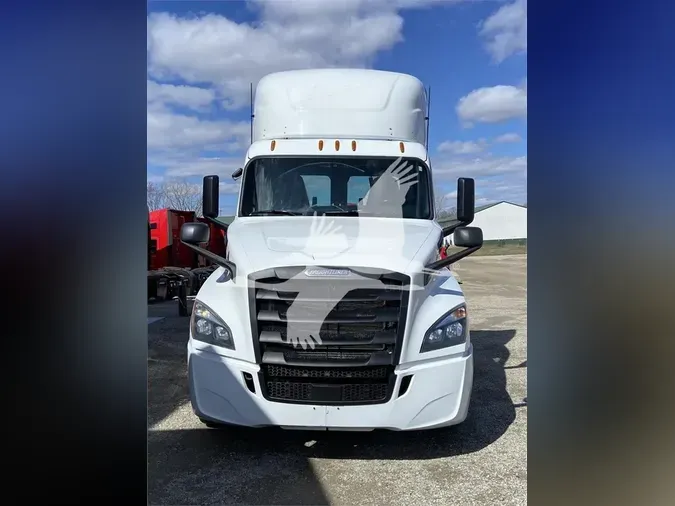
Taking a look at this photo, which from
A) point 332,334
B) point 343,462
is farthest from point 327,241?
point 343,462

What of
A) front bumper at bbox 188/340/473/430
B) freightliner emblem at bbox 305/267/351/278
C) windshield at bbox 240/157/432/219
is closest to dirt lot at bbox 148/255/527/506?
front bumper at bbox 188/340/473/430

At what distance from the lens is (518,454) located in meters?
3.48

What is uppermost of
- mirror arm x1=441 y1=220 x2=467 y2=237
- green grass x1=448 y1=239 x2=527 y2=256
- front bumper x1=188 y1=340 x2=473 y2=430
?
mirror arm x1=441 y1=220 x2=467 y2=237

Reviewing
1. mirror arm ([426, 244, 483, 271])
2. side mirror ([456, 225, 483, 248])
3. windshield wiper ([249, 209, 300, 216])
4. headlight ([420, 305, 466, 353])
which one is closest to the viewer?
headlight ([420, 305, 466, 353])

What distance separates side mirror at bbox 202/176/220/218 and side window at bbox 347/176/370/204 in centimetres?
139

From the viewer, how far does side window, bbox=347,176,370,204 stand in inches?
177

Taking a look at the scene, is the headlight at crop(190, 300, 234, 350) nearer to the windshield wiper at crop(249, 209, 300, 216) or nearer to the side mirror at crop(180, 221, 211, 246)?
the side mirror at crop(180, 221, 211, 246)

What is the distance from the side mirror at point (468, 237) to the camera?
405 cm

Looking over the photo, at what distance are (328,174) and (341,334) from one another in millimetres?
1847

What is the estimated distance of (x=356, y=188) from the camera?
454 cm

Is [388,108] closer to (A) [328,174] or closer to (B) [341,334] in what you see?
(A) [328,174]
